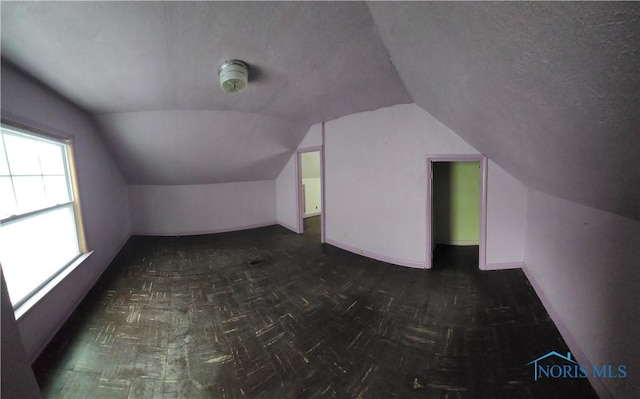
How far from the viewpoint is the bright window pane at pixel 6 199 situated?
1.78 meters

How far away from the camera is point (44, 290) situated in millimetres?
2055

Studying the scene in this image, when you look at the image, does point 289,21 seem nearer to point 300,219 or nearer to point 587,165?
point 587,165

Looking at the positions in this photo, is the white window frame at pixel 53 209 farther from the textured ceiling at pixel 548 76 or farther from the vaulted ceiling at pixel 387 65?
the textured ceiling at pixel 548 76

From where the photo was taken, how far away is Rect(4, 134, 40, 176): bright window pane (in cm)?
191

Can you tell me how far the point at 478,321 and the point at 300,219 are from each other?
368cm

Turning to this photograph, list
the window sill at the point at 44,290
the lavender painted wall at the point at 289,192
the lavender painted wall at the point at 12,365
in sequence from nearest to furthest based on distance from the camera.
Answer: the lavender painted wall at the point at 12,365 → the window sill at the point at 44,290 → the lavender painted wall at the point at 289,192

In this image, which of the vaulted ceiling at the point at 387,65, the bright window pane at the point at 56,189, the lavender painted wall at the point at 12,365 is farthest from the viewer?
the bright window pane at the point at 56,189

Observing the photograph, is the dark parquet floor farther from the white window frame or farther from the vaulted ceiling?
the vaulted ceiling

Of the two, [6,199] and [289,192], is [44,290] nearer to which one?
[6,199]

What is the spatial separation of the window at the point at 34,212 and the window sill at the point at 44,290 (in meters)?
0.03

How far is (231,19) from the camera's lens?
160cm

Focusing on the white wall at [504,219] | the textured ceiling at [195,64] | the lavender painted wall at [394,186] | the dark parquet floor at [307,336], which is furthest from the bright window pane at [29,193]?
the white wall at [504,219]

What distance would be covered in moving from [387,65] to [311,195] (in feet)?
15.8

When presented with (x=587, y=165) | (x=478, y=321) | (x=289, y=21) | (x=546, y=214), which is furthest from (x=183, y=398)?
(x=546, y=214)
